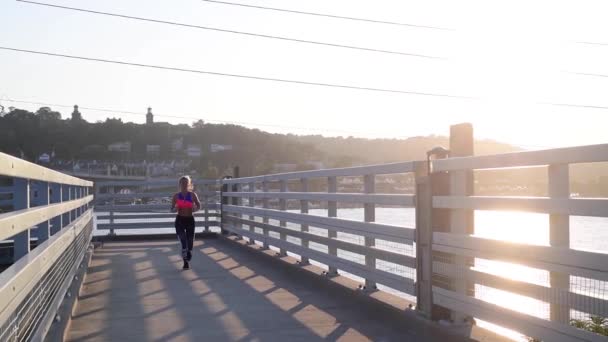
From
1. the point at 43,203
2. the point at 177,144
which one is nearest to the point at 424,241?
the point at 43,203

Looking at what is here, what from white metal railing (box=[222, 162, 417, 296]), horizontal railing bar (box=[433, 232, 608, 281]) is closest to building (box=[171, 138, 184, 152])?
white metal railing (box=[222, 162, 417, 296])

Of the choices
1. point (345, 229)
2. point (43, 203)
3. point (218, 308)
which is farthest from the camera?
point (345, 229)

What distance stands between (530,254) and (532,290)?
0.24 metres

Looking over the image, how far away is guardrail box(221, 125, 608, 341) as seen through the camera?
5090mm

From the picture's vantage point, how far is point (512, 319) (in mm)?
5766

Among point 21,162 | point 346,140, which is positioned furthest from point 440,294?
point 346,140

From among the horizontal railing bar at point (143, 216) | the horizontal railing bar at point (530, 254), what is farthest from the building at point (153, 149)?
the horizontal railing bar at point (530, 254)

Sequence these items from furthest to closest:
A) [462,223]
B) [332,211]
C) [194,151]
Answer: [194,151] < [332,211] < [462,223]

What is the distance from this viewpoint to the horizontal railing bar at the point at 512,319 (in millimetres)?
5129

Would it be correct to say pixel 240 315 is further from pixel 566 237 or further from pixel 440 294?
pixel 566 237

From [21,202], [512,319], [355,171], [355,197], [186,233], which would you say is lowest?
[512,319]

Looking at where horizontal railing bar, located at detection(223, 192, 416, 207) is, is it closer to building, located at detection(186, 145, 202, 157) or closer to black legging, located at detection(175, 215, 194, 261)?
black legging, located at detection(175, 215, 194, 261)

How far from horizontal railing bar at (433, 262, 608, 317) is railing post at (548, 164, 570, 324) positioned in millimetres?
56

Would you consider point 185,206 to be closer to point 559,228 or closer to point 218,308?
point 218,308
